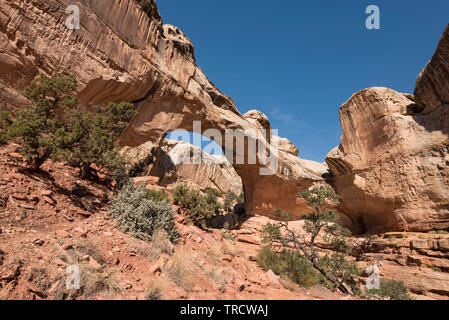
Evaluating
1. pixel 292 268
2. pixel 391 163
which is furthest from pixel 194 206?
pixel 391 163

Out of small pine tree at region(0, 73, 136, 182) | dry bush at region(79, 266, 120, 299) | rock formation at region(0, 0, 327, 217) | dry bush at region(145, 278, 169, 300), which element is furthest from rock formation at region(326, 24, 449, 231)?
dry bush at region(79, 266, 120, 299)

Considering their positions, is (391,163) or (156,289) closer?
(156,289)

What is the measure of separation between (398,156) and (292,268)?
409 inches

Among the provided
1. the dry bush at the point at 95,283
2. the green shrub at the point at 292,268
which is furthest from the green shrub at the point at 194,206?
the dry bush at the point at 95,283

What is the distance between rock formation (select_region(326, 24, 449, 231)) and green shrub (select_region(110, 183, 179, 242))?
12673mm

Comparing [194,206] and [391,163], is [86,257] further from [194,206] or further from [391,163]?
[391,163]

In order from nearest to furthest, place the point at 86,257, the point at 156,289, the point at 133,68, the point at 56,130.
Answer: the point at 156,289 < the point at 86,257 < the point at 56,130 < the point at 133,68

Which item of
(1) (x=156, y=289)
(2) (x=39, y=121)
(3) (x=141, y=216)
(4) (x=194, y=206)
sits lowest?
(1) (x=156, y=289)

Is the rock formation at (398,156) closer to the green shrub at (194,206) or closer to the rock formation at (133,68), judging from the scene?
the rock formation at (133,68)

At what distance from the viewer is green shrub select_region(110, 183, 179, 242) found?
5.65m

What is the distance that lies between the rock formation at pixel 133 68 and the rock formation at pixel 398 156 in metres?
3.14

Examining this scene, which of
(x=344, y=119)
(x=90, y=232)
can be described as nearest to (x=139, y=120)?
(x=90, y=232)

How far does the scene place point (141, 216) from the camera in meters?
5.97

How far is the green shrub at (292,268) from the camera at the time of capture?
643cm
